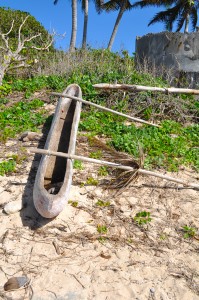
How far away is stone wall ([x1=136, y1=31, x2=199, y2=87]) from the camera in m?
7.86

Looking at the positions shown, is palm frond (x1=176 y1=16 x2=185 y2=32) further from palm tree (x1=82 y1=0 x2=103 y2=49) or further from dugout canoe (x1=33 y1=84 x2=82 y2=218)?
dugout canoe (x1=33 y1=84 x2=82 y2=218)

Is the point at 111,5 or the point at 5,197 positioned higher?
the point at 111,5

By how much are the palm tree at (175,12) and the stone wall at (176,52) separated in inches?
482

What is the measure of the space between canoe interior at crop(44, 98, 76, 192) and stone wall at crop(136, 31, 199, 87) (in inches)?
141

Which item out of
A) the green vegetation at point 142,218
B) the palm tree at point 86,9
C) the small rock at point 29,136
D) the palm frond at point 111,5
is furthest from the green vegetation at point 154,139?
the palm frond at point 111,5

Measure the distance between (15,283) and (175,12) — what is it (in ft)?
75.4

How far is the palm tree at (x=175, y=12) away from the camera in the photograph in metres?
19.5

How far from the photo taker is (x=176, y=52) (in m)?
8.18

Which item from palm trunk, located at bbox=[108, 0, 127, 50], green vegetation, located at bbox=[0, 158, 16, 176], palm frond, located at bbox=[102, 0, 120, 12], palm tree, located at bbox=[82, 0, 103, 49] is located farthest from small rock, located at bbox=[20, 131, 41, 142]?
palm frond, located at bbox=[102, 0, 120, 12]

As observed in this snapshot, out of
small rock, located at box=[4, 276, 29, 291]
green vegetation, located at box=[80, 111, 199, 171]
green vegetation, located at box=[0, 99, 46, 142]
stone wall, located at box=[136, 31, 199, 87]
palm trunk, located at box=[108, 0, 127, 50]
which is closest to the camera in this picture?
small rock, located at box=[4, 276, 29, 291]

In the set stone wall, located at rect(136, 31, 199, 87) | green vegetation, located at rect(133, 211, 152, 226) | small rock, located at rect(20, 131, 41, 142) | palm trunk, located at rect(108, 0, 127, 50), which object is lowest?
green vegetation, located at rect(133, 211, 152, 226)

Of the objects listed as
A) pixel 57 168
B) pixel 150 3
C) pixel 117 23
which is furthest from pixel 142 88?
pixel 150 3

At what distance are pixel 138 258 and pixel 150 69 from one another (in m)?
6.66

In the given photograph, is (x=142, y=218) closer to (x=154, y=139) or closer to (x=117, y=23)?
(x=154, y=139)
